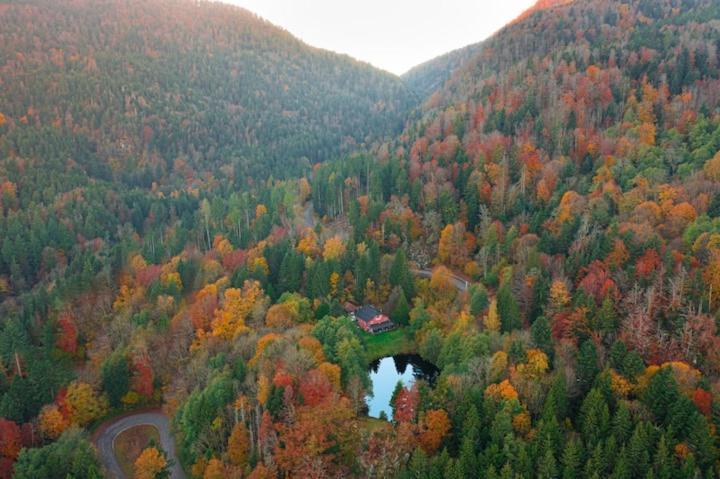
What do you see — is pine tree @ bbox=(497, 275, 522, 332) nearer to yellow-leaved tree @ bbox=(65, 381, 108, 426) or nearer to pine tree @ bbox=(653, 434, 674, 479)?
pine tree @ bbox=(653, 434, 674, 479)

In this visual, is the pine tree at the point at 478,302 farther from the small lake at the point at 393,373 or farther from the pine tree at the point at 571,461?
the pine tree at the point at 571,461

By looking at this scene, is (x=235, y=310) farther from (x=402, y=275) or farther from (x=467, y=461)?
(x=467, y=461)

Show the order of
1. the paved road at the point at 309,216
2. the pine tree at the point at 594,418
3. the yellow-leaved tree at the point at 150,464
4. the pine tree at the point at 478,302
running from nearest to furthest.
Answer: the pine tree at the point at 594,418 → the yellow-leaved tree at the point at 150,464 → the pine tree at the point at 478,302 → the paved road at the point at 309,216

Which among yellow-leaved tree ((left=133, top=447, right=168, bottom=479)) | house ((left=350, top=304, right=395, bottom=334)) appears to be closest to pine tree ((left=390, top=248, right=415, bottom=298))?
house ((left=350, top=304, right=395, bottom=334))

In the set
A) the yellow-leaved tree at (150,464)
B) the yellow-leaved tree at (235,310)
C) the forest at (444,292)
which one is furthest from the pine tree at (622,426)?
the yellow-leaved tree at (235,310)

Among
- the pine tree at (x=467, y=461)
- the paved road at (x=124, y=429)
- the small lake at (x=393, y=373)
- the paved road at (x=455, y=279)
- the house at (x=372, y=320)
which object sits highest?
the pine tree at (x=467, y=461)

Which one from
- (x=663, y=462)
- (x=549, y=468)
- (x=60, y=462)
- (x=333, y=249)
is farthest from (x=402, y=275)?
(x=60, y=462)
